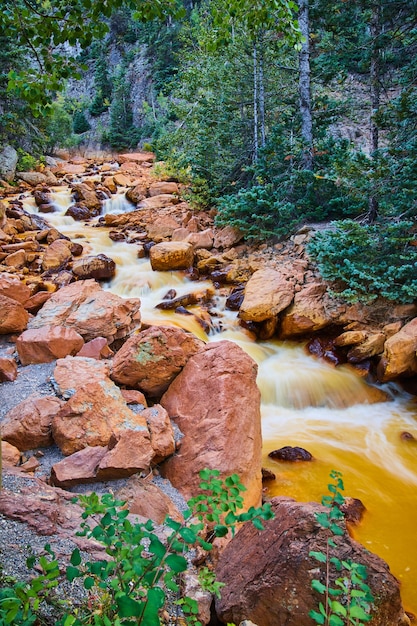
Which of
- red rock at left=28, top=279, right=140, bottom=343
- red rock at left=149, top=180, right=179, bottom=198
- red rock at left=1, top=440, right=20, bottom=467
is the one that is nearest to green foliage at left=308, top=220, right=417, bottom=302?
red rock at left=28, top=279, right=140, bottom=343

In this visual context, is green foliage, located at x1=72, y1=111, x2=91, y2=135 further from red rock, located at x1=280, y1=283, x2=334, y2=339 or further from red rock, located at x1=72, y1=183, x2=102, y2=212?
red rock, located at x1=280, y1=283, x2=334, y2=339

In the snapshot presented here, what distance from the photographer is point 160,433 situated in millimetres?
3836

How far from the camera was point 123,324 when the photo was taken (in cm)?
606

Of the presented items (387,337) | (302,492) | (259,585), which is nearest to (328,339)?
(387,337)

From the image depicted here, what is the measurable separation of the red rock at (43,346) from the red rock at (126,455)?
6.38 feet

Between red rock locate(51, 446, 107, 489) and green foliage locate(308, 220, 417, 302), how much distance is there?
5.53m

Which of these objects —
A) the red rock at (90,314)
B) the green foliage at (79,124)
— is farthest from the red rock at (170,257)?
the green foliage at (79,124)

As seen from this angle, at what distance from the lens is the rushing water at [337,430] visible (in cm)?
424

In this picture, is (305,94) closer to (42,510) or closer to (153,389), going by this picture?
(153,389)

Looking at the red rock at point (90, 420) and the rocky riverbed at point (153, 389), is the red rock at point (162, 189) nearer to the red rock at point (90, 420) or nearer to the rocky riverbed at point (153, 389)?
the rocky riverbed at point (153, 389)

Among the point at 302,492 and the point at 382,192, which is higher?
the point at 382,192

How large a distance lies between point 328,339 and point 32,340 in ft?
18.1

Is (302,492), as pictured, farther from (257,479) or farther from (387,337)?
(387,337)

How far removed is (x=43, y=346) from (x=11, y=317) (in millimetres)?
1113
